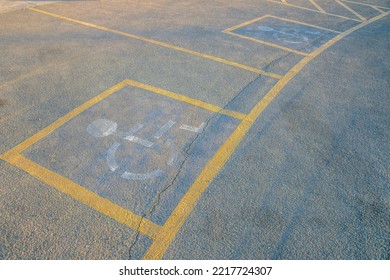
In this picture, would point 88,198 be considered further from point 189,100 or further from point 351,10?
point 351,10

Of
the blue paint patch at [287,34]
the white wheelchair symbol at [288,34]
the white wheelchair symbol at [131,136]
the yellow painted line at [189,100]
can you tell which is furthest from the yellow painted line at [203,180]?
the white wheelchair symbol at [288,34]

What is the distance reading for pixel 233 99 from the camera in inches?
240

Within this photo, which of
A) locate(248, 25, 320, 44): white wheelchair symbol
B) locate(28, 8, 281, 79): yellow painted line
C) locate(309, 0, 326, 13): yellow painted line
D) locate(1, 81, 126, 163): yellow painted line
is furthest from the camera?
locate(309, 0, 326, 13): yellow painted line

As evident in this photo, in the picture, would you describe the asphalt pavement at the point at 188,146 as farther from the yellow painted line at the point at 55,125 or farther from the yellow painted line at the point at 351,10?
the yellow painted line at the point at 351,10

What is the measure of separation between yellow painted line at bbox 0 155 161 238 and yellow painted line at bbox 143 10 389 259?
0.46 feet

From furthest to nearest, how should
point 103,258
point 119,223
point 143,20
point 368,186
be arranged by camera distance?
point 143,20, point 368,186, point 119,223, point 103,258

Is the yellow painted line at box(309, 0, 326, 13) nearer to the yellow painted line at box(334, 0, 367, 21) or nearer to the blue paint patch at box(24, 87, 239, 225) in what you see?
the yellow painted line at box(334, 0, 367, 21)

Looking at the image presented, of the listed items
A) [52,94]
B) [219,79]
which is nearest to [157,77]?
[219,79]

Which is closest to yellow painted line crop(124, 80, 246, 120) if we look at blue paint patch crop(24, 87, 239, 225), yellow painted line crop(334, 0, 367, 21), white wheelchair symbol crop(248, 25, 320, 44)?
blue paint patch crop(24, 87, 239, 225)

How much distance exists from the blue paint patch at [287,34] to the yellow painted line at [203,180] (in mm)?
2745

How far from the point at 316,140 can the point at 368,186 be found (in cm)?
109

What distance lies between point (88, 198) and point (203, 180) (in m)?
1.48

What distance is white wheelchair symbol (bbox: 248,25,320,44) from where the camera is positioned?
9.28 meters
